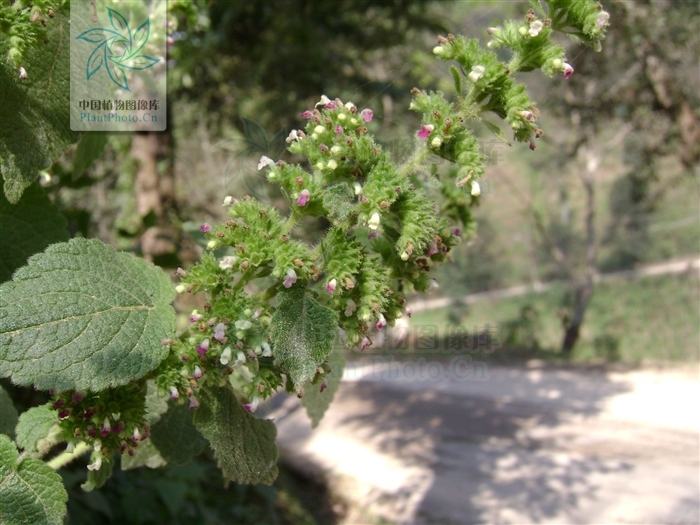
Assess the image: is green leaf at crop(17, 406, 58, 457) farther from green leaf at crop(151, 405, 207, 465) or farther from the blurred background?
the blurred background

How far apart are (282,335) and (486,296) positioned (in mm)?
18990

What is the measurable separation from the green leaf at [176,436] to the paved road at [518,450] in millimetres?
3524

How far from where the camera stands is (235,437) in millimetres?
1076

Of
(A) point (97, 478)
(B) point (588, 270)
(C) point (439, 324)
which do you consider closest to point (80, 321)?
(A) point (97, 478)

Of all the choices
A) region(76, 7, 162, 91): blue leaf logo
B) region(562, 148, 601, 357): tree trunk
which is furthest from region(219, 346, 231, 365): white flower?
region(562, 148, 601, 357): tree trunk

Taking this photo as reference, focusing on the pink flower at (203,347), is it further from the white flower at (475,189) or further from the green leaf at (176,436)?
the white flower at (475,189)

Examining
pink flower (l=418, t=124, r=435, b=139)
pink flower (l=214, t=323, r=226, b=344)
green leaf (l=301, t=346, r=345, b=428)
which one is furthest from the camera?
green leaf (l=301, t=346, r=345, b=428)

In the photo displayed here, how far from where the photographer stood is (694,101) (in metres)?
10.3

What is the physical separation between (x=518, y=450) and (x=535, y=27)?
22.5 feet

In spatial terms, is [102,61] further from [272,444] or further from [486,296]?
[486,296]

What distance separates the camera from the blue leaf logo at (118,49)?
1.27m

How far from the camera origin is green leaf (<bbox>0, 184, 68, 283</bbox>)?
120cm

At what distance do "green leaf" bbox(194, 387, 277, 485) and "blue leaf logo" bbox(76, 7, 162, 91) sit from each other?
2.40 feet

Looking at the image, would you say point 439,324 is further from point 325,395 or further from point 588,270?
point 325,395
